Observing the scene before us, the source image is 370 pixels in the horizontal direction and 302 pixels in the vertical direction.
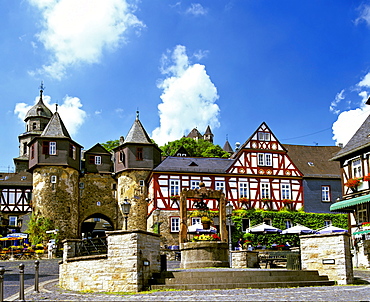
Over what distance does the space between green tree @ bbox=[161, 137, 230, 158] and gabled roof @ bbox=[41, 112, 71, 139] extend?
1790cm

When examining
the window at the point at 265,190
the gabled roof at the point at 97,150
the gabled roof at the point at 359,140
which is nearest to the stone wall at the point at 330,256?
the gabled roof at the point at 359,140

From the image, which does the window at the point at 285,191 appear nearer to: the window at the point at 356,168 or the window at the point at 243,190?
the window at the point at 243,190

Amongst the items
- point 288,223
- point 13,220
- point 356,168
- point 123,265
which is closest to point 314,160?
point 288,223

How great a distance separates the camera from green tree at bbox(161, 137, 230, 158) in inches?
2557

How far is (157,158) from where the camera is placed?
165 ft

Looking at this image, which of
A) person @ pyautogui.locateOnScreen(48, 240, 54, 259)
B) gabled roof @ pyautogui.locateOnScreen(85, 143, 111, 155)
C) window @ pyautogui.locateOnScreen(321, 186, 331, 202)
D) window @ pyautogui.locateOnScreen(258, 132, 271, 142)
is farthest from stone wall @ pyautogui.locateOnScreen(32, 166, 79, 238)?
window @ pyautogui.locateOnScreen(321, 186, 331, 202)

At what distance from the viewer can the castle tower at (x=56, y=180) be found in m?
46.9

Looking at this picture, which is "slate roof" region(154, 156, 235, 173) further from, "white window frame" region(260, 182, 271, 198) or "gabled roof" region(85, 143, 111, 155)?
"gabled roof" region(85, 143, 111, 155)

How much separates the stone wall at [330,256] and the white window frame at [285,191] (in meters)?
27.4

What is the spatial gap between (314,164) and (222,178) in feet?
30.2

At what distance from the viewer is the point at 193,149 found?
67562 millimetres

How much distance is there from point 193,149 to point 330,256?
50.0 m

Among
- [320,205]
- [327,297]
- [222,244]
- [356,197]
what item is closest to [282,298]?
[327,297]

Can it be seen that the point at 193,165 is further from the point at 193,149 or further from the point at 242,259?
the point at 242,259
